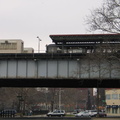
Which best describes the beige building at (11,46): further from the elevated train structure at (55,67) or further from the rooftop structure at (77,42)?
the elevated train structure at (55,67)

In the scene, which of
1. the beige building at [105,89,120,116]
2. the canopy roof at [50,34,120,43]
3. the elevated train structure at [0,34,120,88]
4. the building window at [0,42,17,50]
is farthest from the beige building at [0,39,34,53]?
the elevated train structure at [0,34,120,88]

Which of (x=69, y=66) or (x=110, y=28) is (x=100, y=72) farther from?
(x=110, y=28)

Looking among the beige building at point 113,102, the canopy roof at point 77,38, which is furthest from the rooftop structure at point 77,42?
the beige building at point 113,102

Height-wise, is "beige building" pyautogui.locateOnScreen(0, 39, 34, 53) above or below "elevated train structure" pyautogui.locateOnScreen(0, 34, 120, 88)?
above

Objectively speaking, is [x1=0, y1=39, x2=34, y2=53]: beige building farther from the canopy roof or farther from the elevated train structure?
the elevated train structure

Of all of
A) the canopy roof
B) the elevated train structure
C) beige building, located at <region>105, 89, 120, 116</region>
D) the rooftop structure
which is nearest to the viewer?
the elevated train structure

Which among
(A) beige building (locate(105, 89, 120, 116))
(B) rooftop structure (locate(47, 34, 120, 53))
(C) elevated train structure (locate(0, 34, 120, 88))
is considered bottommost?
(A) beige building (locate(105, 89, 120, 116))

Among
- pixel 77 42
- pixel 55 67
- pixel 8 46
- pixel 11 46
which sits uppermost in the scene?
pixel 11 46

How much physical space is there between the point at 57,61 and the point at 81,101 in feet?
410

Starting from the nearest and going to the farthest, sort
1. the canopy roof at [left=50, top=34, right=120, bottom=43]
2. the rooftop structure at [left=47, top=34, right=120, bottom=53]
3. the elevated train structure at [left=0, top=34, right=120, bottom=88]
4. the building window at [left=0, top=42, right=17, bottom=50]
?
the elevated train structure at [left=0, top=34, right=120, bottom=88], the rooftop structure at [left=47, top=34, right=120, bottom=53], the canopy roof at [left=50, top=34, right=120, bottom=43], the building window at [left=0, top=42, right=17, bottom=50]

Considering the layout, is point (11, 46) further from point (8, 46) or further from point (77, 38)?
point (77, 38)

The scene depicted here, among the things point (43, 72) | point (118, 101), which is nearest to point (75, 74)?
point (43, 72)

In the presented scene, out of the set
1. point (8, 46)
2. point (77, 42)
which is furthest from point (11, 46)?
point (77, 42)

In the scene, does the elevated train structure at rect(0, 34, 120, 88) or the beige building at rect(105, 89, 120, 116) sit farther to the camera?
the beige building at rect(105, 89, 120, 116)
